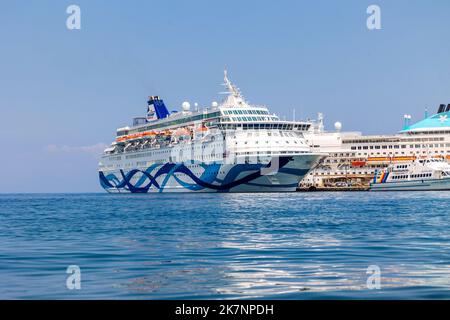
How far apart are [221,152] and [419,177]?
105ft

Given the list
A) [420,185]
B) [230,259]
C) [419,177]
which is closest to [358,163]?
[419,177]

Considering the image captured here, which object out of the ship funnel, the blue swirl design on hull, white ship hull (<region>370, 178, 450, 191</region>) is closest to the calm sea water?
the blue swirl design on hull

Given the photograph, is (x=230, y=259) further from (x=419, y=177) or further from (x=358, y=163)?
(x=358, y=163)

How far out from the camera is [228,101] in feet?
263

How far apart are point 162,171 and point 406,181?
3229 centimetres

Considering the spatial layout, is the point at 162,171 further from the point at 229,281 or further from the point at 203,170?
the point at 229,281

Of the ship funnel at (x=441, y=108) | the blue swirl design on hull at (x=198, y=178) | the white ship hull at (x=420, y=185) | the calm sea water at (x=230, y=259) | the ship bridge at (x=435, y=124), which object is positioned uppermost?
the ship funnel at (x=441, y=108)

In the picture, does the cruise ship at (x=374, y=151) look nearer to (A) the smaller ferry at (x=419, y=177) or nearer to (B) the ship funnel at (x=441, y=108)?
(B) the ship funnel at (x=441, y=108)

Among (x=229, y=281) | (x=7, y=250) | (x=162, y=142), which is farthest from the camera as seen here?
(x=162, y=142)

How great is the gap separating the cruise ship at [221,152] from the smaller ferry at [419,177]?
20704mm

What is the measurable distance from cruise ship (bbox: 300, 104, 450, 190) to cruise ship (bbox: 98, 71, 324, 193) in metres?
38.6

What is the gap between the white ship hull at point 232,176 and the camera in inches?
2653

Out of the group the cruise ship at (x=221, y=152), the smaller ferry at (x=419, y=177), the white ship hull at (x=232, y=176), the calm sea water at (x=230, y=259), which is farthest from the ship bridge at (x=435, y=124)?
the calm sea water at (x=230, y=259)
